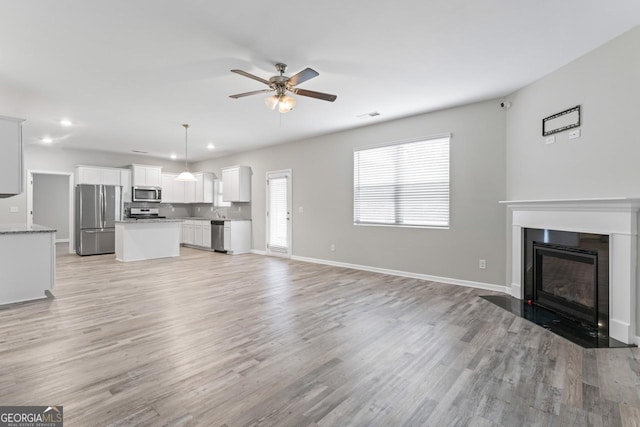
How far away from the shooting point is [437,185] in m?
4.93

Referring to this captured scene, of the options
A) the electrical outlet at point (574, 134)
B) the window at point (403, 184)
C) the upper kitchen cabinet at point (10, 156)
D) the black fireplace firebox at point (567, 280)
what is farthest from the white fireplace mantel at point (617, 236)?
the upper kitchen cabinet at point (10, 156)

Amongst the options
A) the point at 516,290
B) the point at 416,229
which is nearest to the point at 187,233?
the point at 416,229

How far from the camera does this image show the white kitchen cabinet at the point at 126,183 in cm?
847

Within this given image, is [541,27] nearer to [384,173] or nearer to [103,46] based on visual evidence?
[384,173]

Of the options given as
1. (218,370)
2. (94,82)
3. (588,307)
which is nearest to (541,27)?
(588,307)

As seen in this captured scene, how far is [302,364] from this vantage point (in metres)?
2.30

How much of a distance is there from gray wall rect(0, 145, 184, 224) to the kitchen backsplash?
52.4 inches

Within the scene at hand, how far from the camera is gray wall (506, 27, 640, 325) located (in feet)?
9.13

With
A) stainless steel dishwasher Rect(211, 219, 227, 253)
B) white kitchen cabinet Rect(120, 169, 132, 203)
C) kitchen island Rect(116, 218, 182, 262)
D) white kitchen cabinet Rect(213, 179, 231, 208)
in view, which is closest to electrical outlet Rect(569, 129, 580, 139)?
stainless steel dishwasher Rect(211, 219, 227, 253)

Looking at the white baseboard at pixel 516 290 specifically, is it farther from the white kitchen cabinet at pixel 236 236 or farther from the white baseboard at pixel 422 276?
the white kitchen cabinet at pixel 236 236

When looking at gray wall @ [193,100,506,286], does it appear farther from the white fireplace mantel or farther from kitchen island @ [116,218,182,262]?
kitchen island @ [116,218,182,262]

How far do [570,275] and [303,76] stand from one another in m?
3.56

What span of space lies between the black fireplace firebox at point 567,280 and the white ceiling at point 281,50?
2089 mm

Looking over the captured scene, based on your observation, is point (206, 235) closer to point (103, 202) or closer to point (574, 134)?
point (103, 202)
